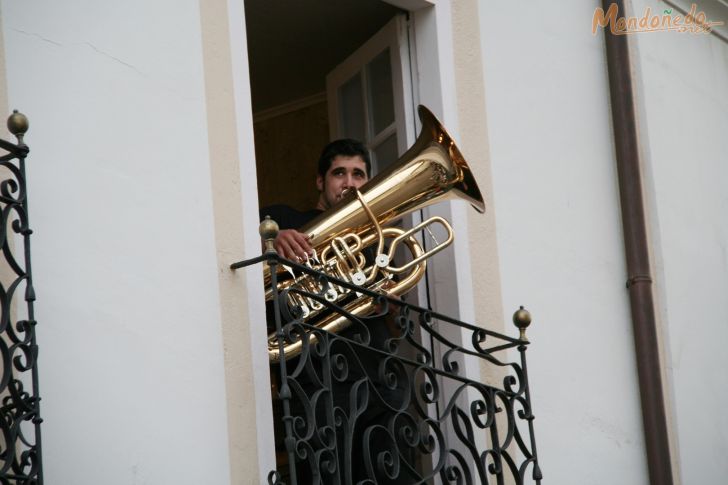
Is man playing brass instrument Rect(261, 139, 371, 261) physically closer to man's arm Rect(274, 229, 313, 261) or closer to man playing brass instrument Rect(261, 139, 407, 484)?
man playing brass instrument Rect(261, 139, 407, 484)

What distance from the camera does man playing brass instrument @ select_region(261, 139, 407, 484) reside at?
19.7 ft

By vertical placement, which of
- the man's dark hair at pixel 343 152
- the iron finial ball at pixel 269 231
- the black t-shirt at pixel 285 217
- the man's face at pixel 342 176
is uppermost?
the man's dark hair at pixel 343 152

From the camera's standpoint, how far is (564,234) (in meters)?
8.04

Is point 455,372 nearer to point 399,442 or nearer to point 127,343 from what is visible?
point 399,442

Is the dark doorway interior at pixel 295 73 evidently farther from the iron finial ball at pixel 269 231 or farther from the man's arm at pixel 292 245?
the iron finial ball at pixel 269 231

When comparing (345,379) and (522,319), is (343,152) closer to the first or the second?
(522,319)

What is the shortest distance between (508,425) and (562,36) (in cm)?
249

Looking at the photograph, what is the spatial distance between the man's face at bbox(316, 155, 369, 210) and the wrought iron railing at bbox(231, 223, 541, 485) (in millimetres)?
720

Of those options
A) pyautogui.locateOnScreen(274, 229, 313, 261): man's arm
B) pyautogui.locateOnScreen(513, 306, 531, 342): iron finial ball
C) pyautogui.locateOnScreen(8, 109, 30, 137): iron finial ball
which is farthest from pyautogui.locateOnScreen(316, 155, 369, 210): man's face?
pyautogui.locateOnScreen(8, 109, 30, 137): iron finial ball

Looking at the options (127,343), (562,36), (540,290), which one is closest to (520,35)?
(562,36)

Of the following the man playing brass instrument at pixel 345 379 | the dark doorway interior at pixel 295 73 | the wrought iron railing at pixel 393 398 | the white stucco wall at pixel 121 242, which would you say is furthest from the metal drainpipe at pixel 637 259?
the white stucco wall at pixel 121 242

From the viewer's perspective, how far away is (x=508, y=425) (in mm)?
7008

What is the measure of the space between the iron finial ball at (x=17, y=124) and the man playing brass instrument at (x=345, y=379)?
1478mm

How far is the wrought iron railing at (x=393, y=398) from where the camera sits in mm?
5922
